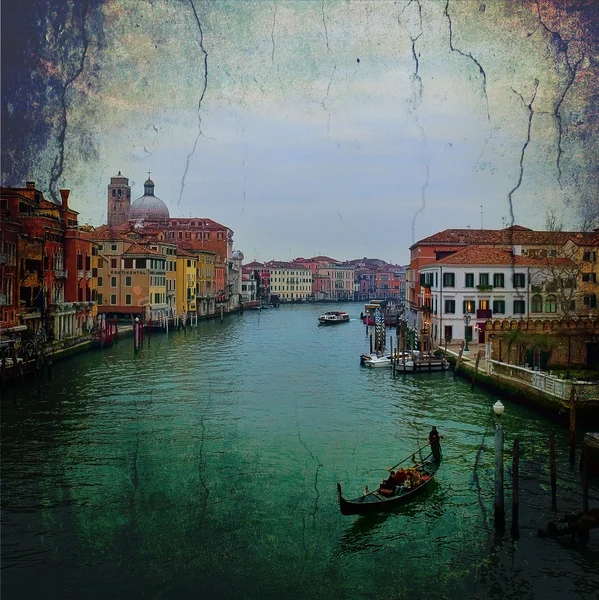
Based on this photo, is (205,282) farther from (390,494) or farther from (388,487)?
(390,494)

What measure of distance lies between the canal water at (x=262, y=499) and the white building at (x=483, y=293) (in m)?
8.17

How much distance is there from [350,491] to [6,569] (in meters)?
4.78

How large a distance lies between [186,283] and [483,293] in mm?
28140

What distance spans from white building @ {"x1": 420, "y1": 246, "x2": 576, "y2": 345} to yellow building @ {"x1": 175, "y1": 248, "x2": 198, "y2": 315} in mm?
25287

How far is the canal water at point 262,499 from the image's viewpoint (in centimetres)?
772

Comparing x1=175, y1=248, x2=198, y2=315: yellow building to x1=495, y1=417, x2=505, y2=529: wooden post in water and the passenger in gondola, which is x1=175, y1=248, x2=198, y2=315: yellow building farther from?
x1=495, y1=417, x2=505, y2=529: wooden post in water

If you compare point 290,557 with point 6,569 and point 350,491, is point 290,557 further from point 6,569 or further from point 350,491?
point 6,569

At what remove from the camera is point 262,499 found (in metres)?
10.1

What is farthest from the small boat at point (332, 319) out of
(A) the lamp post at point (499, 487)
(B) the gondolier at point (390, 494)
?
(A) the lamp post at point (499, 487)

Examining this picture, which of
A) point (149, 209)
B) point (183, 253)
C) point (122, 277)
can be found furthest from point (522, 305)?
point (149, 209)

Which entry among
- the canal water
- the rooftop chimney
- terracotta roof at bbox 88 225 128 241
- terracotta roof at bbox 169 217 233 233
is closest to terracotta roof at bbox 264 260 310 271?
terracotta roof at bbox 169 217 233 233

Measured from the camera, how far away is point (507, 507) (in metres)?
9.72

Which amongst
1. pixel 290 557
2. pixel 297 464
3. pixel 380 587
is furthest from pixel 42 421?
pixel 380 587

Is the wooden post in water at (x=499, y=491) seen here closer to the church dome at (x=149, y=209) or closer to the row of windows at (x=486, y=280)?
the row of windows at (x=486, y=280)
